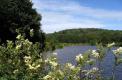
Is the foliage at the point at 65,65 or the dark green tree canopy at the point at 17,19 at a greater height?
the dark green tree canopy at the point at 17,19

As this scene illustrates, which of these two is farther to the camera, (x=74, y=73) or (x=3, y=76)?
(x=3, y=76)

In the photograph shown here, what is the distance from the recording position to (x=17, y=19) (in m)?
58.4

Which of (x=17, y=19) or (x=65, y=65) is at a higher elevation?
(x=17, y=19)

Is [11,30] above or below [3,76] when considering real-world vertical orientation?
above

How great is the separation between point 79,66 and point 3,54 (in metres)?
5.58

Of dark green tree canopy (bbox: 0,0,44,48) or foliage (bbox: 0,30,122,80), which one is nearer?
foliage (bbox: 0,30,122,80)

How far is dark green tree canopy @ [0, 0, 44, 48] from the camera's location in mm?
56156

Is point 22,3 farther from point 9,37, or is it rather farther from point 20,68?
point 20,68

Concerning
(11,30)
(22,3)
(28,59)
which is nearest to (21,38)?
(28,59)

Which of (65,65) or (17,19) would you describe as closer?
(65,65)

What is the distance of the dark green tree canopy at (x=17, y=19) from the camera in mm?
56156

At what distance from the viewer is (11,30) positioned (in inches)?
2173

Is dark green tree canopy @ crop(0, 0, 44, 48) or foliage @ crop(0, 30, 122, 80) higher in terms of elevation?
dark green tree canopy @ crop(0, 0, 44, 48)

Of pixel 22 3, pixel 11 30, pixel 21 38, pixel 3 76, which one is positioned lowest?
pixel 3 76
